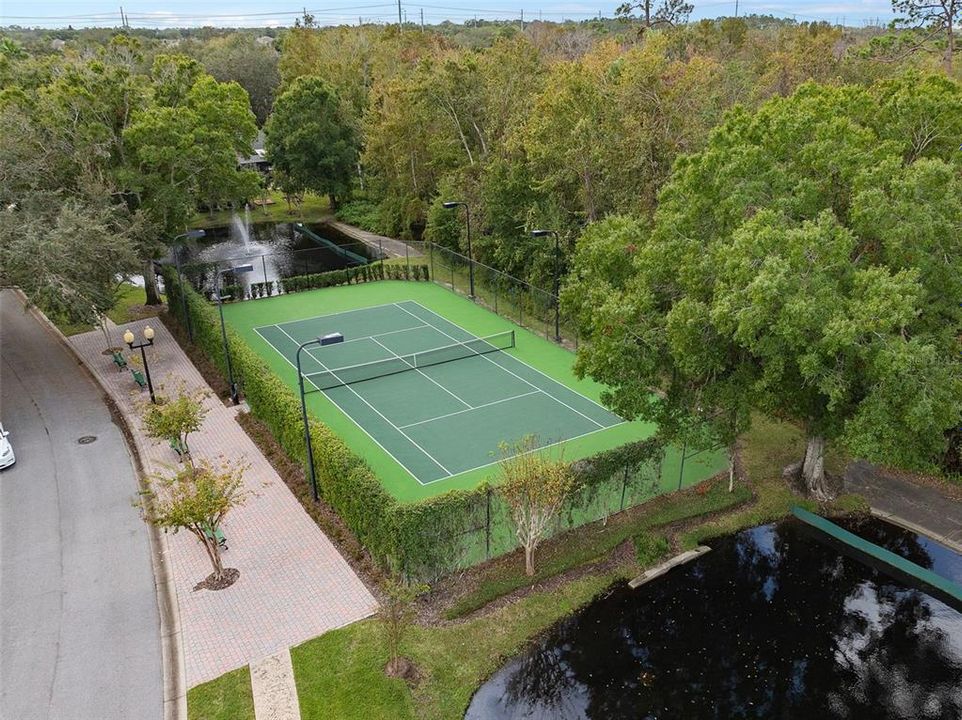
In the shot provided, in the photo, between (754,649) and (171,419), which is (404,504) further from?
(754,649)

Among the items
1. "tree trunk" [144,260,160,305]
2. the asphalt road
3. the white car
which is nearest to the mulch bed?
the asphalt road

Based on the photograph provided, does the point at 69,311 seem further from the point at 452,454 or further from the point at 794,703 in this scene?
the point at 794,703

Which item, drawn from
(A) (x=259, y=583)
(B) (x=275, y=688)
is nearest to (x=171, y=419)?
(A) (x=259, y=583)

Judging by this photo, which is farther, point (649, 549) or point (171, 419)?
point (171, 419)

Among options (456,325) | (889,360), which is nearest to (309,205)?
(456,325)

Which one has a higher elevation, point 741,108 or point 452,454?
point 741,108

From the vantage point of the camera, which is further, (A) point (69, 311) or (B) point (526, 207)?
(B) point (526, 207)
